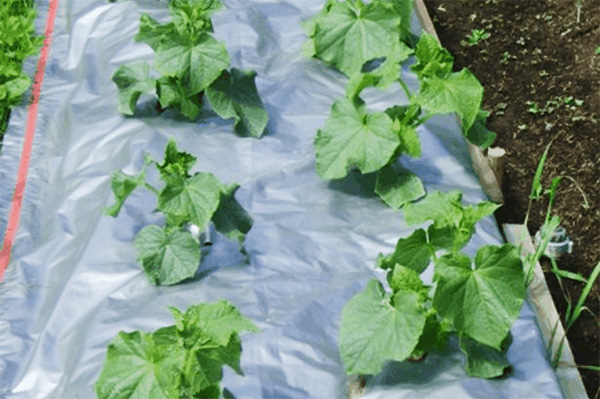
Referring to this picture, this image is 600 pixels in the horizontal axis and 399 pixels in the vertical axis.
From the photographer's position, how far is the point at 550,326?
3.04 m

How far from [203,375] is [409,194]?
1061mm

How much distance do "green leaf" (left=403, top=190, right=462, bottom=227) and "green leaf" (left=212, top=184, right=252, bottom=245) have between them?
19.3 inches

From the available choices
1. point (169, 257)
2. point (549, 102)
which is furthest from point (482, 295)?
point (549, 102)

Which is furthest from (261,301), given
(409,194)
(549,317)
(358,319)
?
(549,317)

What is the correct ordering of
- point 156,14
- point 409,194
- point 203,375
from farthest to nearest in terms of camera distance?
point 156,14
point 409,194
point 203,375

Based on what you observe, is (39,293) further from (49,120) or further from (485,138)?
(485,138)

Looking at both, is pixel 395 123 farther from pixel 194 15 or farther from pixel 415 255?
pixel 194 15

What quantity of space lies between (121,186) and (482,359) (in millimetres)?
1166

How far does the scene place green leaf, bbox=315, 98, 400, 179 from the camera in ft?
10.6

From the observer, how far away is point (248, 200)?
331 cm

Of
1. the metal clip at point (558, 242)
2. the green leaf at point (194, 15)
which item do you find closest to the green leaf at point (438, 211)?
the metal clip at point (558, 242)

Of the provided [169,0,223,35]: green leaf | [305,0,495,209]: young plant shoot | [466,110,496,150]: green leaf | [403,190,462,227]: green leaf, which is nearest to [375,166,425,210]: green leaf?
[305,0,495,209]: young plant shoot

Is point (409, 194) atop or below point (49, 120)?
atop

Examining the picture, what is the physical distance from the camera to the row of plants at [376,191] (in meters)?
2.52
